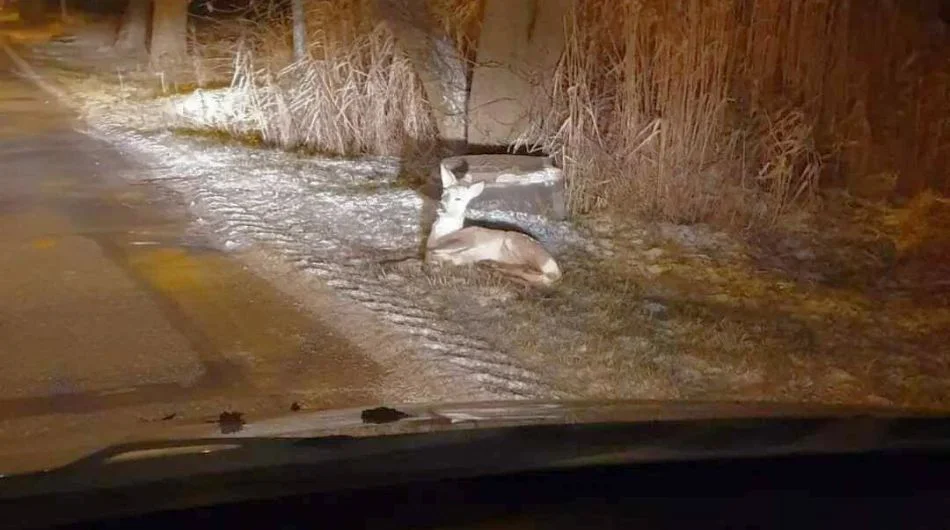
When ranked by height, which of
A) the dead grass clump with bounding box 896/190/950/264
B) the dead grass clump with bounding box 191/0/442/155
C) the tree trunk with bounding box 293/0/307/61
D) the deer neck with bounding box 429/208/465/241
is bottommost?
the dead grass clump with bounding box 896/190/950/264

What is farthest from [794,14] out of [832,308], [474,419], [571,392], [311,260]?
[474,419]

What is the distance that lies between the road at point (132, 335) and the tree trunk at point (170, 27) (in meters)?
9.11

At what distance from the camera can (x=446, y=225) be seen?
27.0 ft

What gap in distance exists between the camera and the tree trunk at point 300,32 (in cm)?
1265

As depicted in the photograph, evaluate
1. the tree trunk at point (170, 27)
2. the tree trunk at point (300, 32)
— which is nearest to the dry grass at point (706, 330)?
the tree trunk at point (300, 32)

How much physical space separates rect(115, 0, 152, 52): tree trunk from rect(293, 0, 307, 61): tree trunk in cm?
1097

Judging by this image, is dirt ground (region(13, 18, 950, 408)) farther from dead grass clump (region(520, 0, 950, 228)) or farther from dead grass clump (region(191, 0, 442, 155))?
dead grass clump (region(191, 0, 442, 155))

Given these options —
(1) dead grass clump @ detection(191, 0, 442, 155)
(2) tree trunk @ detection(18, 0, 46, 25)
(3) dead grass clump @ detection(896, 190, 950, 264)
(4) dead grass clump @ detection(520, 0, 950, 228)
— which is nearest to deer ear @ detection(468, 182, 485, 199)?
(4) dead grass clump @ detection(520, 0, 950, 228)

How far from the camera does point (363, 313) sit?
730cm

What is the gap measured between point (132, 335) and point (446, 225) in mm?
2310

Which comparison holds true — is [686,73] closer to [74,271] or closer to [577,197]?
[577,197]

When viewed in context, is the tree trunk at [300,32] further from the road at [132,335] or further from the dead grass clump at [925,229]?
the dead grass clump at [925,229]

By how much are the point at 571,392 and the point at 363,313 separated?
1678mm

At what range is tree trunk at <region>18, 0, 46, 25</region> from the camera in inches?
1243
